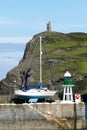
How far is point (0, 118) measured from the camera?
92.8m

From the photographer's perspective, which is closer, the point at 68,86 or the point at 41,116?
the point at 41,116

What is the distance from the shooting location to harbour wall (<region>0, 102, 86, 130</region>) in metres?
92.6

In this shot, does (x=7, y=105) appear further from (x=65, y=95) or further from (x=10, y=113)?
(x=65, y=95)

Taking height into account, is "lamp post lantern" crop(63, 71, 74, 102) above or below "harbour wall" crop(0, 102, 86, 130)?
above

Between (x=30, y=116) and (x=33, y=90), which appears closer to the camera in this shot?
(x=30, y=116)

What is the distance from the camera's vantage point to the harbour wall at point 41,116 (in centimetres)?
9256

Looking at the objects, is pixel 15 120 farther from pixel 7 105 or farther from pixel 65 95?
pixel 65 95

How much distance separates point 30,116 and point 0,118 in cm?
349

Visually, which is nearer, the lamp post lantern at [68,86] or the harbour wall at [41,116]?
the harbour wall at [41,116]

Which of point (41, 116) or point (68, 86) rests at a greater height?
point (68, 86)

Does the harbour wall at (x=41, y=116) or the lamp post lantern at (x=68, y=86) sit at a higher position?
the lamp post lantern at (x=68, y=86)

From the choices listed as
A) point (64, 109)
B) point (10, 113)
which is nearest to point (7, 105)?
point (10, 113)

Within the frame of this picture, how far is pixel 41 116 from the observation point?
9331cm

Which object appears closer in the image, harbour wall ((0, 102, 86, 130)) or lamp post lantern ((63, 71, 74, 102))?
harbour wall ((0, 102, 86, 130))
